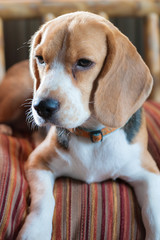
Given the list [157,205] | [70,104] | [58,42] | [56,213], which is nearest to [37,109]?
[70,104]

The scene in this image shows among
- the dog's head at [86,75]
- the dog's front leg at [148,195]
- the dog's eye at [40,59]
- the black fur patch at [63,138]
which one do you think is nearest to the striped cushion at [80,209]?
the dog's front leg at [148,195]

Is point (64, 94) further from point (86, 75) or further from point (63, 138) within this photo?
point (63, 138)

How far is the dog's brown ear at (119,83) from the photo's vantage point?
3.12 ft

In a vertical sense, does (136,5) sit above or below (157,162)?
above

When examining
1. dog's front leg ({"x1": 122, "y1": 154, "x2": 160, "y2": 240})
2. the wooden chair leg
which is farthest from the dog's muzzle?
the wooden chair leg

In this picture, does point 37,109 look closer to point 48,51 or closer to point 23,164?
point 48,51

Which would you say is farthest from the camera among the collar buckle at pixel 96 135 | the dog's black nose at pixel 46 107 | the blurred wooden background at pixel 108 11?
the blurred wooden background at pixel 108 11

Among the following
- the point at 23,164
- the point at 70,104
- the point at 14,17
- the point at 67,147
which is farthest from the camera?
the point at 14,17

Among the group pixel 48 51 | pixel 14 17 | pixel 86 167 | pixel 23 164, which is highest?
pixel 48 51

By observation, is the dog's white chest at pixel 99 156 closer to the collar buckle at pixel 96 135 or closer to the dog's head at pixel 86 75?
the collar buckle at pixel 96 135

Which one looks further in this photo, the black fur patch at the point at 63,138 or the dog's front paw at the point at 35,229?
the black fur patch at the point at 63,138

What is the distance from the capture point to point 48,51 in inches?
37.6

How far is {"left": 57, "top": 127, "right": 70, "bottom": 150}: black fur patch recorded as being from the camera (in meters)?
A: 1.13

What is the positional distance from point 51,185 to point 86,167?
145mm
